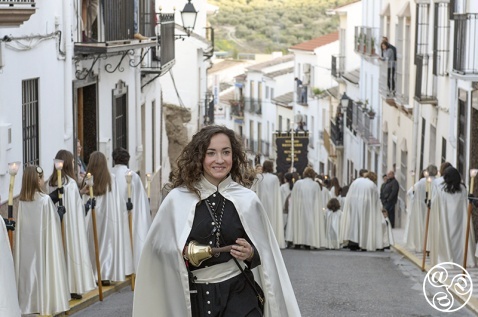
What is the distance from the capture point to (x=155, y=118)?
29672 millimetres

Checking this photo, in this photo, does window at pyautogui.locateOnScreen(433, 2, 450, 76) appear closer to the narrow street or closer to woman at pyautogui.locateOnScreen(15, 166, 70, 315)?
the narrow street

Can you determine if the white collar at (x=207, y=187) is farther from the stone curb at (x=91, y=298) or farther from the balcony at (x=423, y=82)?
the balcony at (x=423, y=82)

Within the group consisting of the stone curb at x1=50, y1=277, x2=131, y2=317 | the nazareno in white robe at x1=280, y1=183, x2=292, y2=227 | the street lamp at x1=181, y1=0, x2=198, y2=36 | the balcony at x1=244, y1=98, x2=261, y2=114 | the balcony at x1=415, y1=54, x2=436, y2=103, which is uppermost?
the street lamp at x1=181, y1=0, x2=198, y2=36

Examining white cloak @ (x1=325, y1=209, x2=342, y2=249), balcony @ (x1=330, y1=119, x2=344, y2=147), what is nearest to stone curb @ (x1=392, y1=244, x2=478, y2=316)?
white cloak @ (x1=325, y1=209, x2=342, y2=249)

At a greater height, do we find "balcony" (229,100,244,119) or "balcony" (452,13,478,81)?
"balcony" (452,13,478,81)

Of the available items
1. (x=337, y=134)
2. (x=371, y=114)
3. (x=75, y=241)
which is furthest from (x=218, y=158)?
(x=337, y=134)

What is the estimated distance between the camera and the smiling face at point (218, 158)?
630cm

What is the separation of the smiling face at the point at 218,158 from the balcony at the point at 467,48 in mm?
13062

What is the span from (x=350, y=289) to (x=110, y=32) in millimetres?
8333

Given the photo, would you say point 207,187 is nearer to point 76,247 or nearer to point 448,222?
point 76,247

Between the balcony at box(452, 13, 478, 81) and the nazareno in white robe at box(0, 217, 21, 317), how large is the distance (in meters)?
11.8

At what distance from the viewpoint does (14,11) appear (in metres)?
11.7

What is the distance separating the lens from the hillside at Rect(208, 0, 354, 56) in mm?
103125

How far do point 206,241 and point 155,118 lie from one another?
23538mm
